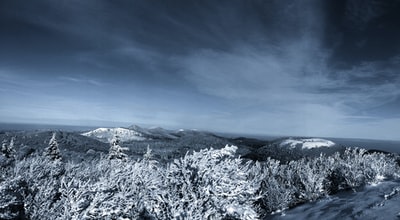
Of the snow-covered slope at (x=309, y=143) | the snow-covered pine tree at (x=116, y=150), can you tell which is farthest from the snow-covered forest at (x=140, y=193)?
the snow-covered slope at (x=309, y=143)

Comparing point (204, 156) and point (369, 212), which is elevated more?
point (204, 156)

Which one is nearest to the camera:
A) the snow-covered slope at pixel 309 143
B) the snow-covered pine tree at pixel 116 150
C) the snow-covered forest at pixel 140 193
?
the snow-covered forest at pixel 140 193

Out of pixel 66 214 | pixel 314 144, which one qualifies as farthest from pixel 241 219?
pixel 314 144

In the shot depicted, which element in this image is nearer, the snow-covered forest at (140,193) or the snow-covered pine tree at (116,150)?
the snow-covered forest at (140,193)

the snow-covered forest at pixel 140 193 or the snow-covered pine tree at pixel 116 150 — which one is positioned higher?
the snow-covered forest at pixel 140 193

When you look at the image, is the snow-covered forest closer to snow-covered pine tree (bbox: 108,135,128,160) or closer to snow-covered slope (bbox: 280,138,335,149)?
snow-covered pine tree (bbox: 108,135,128,160)

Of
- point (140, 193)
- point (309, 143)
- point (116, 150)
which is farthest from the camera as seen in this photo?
point (309, 143)

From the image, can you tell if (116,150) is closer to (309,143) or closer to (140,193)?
(140,193)

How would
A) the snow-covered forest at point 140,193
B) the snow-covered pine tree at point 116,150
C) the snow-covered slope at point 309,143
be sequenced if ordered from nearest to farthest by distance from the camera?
1. the snow-covered forest at point 140,193
2. the snow-covered pine tree at point 116,150
3. the snow-covered slope at point 309,143

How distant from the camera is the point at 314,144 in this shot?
94.3 metres

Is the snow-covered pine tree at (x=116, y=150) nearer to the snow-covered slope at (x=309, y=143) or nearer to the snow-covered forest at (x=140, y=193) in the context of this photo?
the snow-covered forest at (x=140, y=193)

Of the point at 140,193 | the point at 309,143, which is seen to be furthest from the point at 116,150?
the point at 309,143

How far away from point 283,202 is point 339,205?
2.20 m

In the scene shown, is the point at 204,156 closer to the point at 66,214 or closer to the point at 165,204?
the point at 165,204
